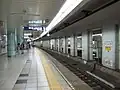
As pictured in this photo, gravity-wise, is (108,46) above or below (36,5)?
below

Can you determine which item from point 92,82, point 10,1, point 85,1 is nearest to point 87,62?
point 92,82

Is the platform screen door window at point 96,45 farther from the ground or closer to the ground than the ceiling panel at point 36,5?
closer to the ground

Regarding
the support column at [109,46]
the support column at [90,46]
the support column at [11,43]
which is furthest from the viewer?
the support column at [11,43]

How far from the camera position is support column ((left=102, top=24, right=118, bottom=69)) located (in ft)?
33.6

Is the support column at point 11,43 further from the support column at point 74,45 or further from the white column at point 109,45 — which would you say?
the white column at point 109,45

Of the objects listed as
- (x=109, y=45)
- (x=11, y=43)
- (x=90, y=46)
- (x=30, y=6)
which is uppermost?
(x=30, y=6)

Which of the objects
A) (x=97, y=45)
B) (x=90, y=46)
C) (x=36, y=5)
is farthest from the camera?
(x=90, y=46)

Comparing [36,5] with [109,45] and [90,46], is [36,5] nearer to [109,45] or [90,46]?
[109,45]

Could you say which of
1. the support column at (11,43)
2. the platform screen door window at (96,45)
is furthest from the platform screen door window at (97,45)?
the support column at (11,43)

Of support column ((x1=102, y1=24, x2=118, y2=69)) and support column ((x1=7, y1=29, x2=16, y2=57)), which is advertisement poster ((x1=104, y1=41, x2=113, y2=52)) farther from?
support column ((x1=7, y1=29, x2=16, y2=57))

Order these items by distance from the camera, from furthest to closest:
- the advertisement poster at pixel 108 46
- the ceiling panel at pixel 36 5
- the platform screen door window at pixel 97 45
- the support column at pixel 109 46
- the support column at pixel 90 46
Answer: the support column at pixel 90 46, the platform screen door window at pixel 97 45, the advertisement poster at pixel 108 46, the support column at pixel 109 46, the ceiling panel at pixel 36 5

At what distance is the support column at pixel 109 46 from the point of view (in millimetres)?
10234

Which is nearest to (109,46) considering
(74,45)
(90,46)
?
(90,46)

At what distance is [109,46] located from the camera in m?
10.8
